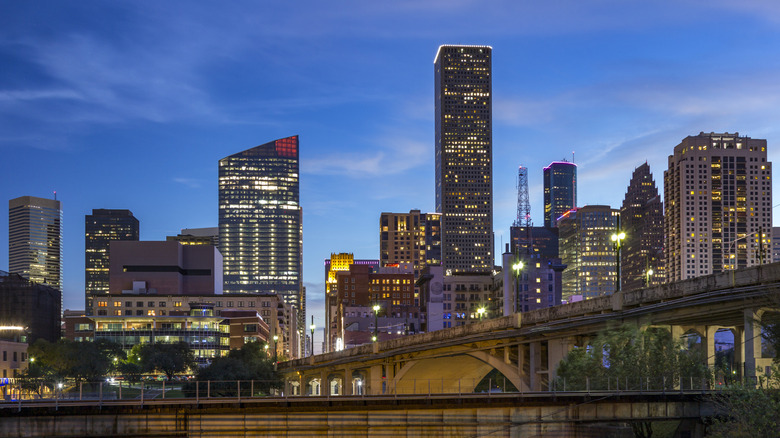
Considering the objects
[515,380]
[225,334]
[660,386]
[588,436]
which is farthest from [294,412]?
[225,334]

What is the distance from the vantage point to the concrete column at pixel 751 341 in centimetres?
4694

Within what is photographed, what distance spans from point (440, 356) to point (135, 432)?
51.6 m

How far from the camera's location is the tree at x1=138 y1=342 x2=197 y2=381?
131 m

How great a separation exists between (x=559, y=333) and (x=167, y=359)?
8365cm

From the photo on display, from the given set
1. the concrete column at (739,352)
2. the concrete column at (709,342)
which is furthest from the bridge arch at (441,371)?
the concrete column at (739,352)

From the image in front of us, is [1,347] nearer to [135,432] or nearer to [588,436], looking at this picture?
[135,432]

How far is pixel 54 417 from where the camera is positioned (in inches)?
1610

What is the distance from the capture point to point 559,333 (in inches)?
2594

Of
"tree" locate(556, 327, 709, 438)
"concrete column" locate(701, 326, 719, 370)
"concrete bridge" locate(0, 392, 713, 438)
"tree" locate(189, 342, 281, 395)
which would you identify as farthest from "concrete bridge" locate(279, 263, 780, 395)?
"tree" locate(189, 342, 281, 395)

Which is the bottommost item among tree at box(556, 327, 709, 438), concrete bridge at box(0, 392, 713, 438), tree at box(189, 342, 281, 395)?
tree at box(189, 342, 281, 395)

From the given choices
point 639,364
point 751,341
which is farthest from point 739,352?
point 639,364

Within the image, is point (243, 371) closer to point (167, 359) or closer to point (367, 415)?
point (167, 359)

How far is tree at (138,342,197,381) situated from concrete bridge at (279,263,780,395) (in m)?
34.8

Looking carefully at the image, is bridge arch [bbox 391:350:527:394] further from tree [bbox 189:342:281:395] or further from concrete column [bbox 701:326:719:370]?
concrete column [bbox 701:326:719:370]
